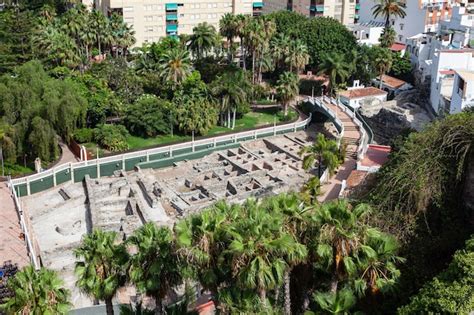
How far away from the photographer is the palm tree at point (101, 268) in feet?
70.4

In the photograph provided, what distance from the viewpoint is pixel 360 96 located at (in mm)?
67125

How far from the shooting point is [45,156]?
49.1 metres

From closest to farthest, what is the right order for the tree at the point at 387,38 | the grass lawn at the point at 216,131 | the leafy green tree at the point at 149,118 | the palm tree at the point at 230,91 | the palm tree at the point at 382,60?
the grass lawn at the point at 216,131 → the leafy green tree at the point at 149,118 → the palm tree at the point at 230,91 → the palm tree at the point at 382,60 → the tree at the point at 387,38

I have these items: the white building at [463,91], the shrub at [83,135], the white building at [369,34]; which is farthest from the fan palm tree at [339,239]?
the white building at [369,34]

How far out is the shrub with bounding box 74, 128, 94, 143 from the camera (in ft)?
183

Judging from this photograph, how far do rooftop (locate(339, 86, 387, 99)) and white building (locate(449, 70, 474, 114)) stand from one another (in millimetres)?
17333

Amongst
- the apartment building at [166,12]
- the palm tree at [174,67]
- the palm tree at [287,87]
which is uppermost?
the apartment building at [166,12]

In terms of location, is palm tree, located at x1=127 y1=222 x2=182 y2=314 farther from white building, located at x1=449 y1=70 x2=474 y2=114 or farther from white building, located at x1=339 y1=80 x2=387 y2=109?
white building, located at x1=339 y1=80 x2=387 y2=109

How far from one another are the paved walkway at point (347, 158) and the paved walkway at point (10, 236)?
20.4 metres

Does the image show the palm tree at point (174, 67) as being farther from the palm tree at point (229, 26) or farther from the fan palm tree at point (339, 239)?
the fan palm tree at point (339, 239)

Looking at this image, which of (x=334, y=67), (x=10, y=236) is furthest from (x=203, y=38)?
(x=10, y=236)

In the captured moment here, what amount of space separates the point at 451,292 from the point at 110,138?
42.1 meters

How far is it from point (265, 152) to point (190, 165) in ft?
27.9

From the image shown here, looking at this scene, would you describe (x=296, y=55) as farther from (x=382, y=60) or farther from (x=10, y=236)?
(x=10, y=236)
